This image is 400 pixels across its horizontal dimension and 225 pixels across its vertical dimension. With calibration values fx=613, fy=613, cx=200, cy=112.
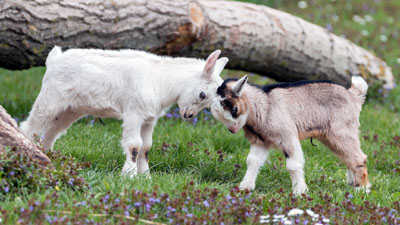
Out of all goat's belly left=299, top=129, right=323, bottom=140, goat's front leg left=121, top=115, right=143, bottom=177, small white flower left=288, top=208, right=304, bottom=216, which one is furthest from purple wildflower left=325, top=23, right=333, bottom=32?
small white flower left=288, top=208, right=304, bottom=216

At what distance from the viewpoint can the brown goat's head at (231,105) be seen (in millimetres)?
5781

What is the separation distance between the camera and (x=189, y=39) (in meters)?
8.03

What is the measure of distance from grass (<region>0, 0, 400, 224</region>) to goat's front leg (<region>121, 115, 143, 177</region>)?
0.66 feet

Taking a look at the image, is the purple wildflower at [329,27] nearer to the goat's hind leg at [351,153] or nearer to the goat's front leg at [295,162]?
the goat's hind leg at [351,153]

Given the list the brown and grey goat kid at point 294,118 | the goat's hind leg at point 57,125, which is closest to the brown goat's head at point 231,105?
the brown and grey goat kid at point 294,118

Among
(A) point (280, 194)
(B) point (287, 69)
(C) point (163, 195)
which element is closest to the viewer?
(C) point (163, 195)

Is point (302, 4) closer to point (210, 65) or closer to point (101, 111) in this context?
point (210, 65)

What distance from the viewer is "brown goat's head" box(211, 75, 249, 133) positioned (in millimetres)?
5781

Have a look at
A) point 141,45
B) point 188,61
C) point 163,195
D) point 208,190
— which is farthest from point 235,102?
point 141,45

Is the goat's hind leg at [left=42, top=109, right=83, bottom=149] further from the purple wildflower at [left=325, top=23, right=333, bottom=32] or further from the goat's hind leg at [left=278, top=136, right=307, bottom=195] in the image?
the purple wildflower at [left=325, top=23, right=333, bottom=32]

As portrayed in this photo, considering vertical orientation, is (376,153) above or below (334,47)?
below

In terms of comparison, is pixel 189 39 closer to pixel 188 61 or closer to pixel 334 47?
pixel 188 61

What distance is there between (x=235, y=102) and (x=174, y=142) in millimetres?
1413

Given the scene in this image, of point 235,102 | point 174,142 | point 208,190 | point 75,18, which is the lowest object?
point 174,142
